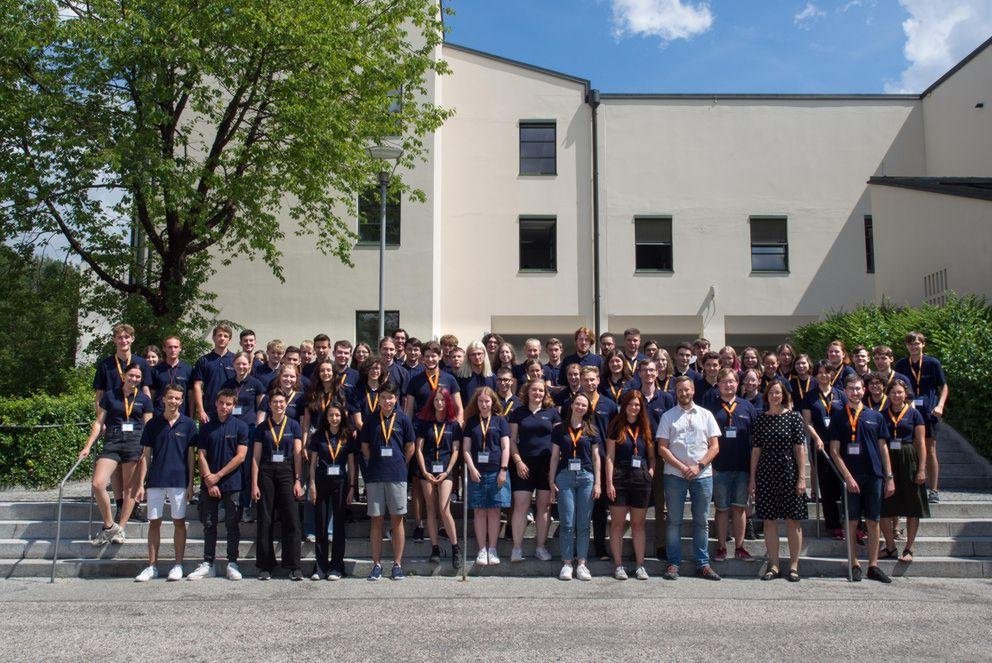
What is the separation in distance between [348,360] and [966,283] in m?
12.1

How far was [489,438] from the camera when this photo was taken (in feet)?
27.6

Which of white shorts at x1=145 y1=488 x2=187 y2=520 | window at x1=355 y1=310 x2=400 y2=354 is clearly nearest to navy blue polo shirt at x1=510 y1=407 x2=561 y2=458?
white shorts at x1=145 y1=488 x2=187 y2=520

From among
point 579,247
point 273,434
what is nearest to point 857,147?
point 579,247

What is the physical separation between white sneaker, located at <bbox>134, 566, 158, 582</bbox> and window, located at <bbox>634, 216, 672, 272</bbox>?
1610cm

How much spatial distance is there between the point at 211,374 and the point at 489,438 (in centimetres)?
355

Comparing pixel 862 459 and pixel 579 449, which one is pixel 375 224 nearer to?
pixel 579 449

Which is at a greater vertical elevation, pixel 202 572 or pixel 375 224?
pixel 375 224

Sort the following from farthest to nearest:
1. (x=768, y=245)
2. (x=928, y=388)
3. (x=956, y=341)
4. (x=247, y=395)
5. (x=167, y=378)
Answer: (x=768, y=245), (x=956, y=341), (x=928, y=388), (x=167, y=378), (x=247, y=395)

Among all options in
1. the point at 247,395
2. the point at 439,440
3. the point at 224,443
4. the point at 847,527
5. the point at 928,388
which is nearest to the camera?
the point at 847,527

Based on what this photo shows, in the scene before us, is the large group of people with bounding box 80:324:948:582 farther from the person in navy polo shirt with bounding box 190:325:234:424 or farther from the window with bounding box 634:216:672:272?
the window with bounding box 634:216:672:272

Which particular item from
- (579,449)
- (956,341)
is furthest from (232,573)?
(956,341)

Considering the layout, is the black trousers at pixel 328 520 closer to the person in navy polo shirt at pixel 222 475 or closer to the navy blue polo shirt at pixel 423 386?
the person in navy polo shirt at pixel 222 475

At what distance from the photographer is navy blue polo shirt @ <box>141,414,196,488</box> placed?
Answer: 26.9ft

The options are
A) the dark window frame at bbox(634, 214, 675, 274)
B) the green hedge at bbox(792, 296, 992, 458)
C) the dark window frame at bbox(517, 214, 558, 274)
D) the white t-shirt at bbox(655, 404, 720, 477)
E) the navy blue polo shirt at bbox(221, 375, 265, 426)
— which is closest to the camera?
the white t-shirt at bbox(655, 404, 720, 477)
